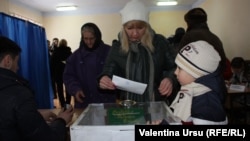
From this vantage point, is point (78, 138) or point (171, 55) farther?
point (171, 55)

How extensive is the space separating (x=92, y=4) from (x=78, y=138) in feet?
22.6

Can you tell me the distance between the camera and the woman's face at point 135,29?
1626 millimetres

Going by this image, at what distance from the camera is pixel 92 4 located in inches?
294

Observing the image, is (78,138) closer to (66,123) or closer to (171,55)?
(66,123)

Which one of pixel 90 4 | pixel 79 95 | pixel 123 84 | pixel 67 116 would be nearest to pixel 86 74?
pixel 79 95

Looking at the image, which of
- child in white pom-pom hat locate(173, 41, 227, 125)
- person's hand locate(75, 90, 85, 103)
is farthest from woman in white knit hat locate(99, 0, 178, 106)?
person's hand locate(75, 90, 85, 103)

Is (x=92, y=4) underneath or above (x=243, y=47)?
above

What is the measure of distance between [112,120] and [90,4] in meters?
6.74

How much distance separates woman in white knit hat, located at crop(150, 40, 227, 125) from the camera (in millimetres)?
1101

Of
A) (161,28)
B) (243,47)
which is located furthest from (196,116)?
(161,28)

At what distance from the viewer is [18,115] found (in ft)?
4.30

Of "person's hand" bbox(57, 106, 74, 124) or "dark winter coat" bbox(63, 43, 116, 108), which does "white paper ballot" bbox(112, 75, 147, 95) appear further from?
"dark winter coat" bbox(63, 43, 116, 108)

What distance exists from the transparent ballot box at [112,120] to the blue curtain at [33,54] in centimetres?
311

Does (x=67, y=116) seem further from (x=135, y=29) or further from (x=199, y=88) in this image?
(x=199, y=88)
